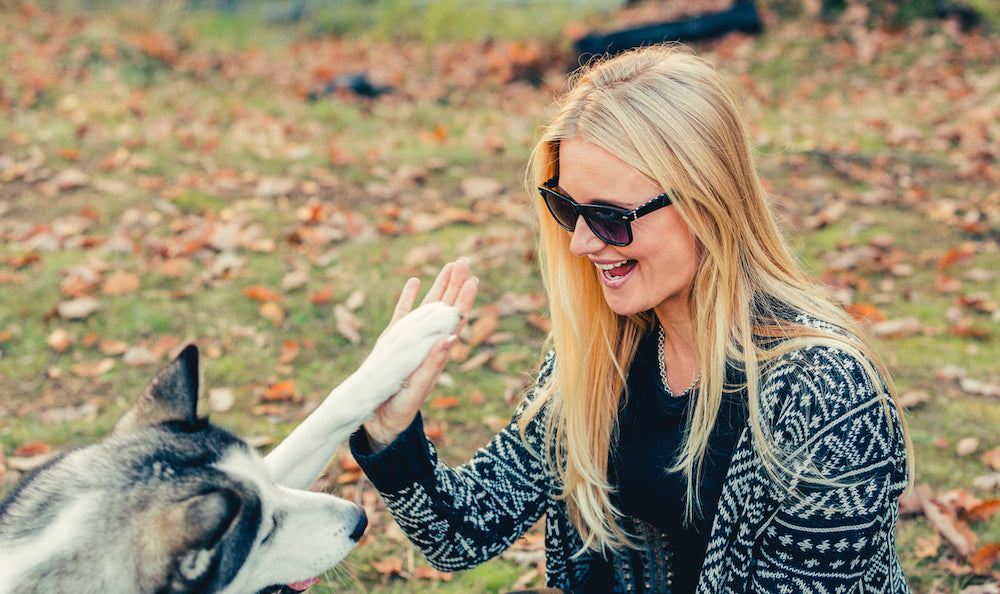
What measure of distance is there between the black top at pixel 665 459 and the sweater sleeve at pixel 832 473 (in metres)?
0.18

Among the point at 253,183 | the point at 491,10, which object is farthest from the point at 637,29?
the point at 253,183

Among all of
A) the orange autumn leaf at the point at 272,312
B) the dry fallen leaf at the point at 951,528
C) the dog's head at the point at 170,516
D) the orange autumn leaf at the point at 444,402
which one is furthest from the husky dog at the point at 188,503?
the dry fallen leaf at the point at 951,528

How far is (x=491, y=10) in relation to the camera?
1216 centimetres

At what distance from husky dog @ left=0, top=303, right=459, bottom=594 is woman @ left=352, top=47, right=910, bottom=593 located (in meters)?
0.14

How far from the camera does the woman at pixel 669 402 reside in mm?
1856

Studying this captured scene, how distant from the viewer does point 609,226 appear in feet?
6.66

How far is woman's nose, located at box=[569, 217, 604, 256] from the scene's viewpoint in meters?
2.09

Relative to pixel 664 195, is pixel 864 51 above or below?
below

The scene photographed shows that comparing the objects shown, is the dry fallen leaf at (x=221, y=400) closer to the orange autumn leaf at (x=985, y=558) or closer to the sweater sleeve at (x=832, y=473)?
the sweater sleeve at (x=832, y=473)

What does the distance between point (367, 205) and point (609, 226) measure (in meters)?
4.11

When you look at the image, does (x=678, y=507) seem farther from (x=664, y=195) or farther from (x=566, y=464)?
(x=664, y=195)

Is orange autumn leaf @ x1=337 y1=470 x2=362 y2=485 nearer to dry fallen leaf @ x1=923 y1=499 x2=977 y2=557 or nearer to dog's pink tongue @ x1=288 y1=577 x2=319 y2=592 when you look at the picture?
dog's pink tongue @ x1=288 y1=577 x2=319 y2=592

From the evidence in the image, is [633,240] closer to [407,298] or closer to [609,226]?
[609,226]

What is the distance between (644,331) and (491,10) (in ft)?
35.7
